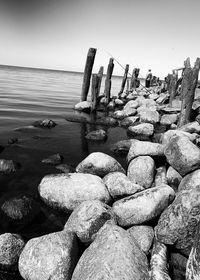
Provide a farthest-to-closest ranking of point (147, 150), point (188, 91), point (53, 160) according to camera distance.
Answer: point (188, 91)
point (53, 160)
point (147, 150)

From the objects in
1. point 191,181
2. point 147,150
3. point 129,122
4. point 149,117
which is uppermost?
point 149,117

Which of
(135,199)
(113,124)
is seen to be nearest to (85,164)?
(135,199)

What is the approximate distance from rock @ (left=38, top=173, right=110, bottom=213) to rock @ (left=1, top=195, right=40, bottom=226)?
42 centimetres

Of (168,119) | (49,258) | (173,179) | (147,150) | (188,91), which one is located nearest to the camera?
(49,258)

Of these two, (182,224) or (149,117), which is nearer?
(182,224)

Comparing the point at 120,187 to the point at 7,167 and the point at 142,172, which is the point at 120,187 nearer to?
the point at 142,172

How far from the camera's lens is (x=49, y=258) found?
144 inches

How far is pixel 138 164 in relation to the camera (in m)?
6.66

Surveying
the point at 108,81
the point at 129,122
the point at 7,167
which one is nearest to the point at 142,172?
the point at 7,167

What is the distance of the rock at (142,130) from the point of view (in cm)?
1152

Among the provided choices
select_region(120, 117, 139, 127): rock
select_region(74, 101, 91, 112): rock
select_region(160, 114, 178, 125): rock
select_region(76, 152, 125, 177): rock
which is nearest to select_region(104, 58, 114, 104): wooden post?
select_region(74, 101, 91, 112): rock

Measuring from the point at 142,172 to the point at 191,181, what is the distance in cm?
132

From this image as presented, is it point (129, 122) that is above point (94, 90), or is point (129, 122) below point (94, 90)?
below

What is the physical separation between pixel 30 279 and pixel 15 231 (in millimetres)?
1474
